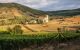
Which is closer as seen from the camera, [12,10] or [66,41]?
[66,41]

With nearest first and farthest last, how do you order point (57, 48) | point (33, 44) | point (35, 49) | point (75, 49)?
point (75, 49)
point (57, 48)
point (35, 49)
point (33, 44)

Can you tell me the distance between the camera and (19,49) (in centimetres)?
2780

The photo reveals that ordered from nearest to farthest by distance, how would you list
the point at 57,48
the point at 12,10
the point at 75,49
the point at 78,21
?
the point at 75,49
the point at 57,48
the point at 78,21
the point at 12,10

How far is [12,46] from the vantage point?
27047 mm

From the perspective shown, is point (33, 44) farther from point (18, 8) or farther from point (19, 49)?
point (18, 8)

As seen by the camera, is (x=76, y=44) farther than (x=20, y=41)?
No

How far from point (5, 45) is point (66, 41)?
21.7 ft

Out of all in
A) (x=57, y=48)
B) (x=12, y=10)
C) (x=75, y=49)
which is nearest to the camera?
(x=75, y=49)

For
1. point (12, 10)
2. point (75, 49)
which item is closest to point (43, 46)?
point (75, 49)

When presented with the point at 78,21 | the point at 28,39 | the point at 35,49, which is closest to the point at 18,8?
the point at 78,21

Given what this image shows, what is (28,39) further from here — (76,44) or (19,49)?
(76,44)

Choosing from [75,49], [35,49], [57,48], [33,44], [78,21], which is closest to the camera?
[75,49]

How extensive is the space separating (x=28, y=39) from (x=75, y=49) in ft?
33.5

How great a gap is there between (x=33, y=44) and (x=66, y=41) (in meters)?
4.37
